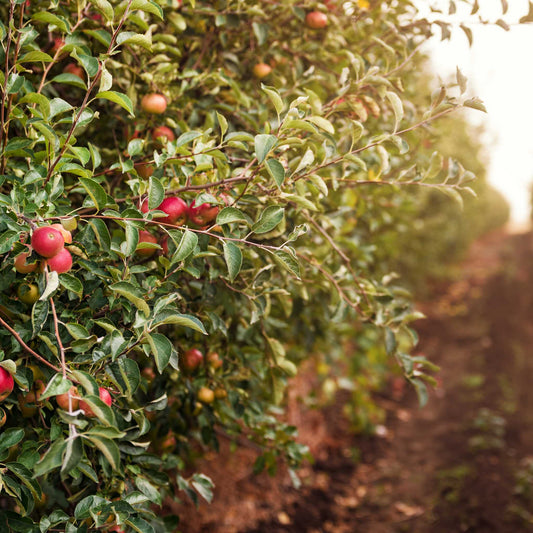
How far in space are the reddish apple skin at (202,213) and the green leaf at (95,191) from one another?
26 cm

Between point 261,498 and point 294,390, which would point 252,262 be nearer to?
point 261,498

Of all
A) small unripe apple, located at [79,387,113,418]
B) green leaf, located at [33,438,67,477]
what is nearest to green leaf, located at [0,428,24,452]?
small unripe apple, located at [79,387,113,418]

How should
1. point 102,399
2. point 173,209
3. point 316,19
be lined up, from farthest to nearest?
point 316,19
point 173,209
point 102,399

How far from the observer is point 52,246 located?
42.1 inches

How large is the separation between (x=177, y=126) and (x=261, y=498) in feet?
9.04

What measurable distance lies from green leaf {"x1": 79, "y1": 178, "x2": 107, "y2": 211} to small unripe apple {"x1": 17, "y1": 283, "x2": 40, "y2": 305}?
0.86ft

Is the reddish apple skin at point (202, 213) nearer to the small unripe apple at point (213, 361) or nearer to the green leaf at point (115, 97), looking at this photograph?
the green leaf at point (115, 97)

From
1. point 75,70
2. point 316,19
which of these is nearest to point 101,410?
point 75,70

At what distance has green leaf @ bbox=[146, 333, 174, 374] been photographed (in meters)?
1.06

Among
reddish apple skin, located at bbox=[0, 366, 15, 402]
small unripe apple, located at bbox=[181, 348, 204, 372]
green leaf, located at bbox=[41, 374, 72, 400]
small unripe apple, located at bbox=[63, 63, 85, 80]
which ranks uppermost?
small unripe apple, located at bbox=[63, 63, 85, 80]

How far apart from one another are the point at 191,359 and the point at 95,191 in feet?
2.46

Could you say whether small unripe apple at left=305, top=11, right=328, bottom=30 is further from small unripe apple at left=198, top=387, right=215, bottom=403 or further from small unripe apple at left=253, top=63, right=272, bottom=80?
small unripe apple at left=198, top=387, right=215, bottom=403

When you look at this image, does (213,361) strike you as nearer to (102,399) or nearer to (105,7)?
(102,399)

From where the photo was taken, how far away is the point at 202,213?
1383 millimetres
